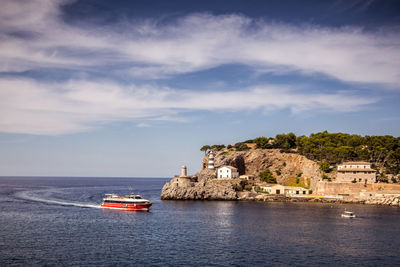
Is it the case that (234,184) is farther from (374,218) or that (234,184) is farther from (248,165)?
(374,218)

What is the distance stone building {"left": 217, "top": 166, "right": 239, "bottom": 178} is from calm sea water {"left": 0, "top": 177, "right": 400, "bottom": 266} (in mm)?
36943

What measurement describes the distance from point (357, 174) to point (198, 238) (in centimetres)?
7425

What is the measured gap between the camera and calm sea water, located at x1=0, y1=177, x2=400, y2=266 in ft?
135

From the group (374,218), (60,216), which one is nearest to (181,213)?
(60,216)

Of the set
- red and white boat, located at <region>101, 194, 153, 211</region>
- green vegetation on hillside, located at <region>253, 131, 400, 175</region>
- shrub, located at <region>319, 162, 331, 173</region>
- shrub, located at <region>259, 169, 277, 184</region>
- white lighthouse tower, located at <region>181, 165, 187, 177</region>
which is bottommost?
red and white boat, located at <region>101, 194, 153, 211</region>

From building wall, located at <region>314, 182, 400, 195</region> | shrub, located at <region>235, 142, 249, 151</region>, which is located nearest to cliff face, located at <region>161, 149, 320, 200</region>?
building wall, located at <region>314, 182, 400, 195</region>

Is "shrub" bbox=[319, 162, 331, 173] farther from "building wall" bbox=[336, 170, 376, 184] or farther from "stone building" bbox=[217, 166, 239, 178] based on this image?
"stone building" bbox=[217, 166, 239, 178]

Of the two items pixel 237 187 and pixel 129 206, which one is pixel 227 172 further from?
pixel 129 206

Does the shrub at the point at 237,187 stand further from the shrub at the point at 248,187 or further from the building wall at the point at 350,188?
the building wall at the point at 350,188

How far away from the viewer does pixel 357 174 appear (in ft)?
352

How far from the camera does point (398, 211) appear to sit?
8306 cm

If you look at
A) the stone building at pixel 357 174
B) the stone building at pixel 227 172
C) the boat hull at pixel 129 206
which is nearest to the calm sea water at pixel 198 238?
the boat hull at pixel 129 206

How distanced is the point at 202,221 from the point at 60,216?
30.6m

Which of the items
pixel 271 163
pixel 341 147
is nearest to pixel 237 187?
pixel 271 163
